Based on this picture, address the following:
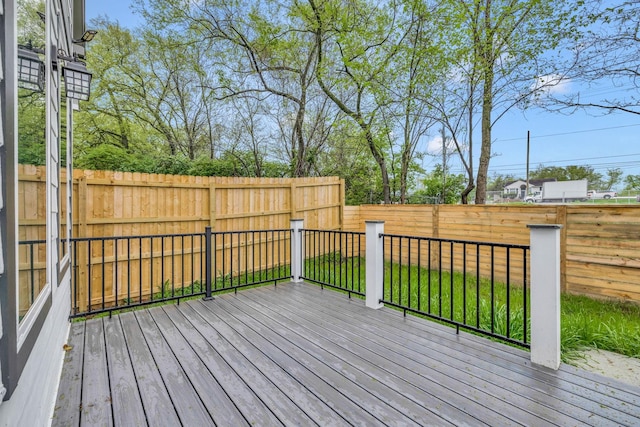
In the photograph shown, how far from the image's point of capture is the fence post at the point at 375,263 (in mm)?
3436

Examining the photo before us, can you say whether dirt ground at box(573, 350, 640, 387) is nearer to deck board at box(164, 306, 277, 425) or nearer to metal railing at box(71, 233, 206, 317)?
deck board at box(164, 306, 277, 425)

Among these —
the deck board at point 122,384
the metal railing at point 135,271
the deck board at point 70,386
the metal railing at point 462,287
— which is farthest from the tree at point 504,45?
the deck board at point 70,386

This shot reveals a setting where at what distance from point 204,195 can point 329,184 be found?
330cm

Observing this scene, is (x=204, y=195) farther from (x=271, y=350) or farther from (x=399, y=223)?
(x=399, y=223)

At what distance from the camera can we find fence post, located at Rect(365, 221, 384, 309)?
344 cm

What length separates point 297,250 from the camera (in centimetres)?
467

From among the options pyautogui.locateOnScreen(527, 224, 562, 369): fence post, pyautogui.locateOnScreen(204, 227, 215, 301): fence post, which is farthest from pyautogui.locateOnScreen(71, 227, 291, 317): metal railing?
pyautogui.locateOnScreen(527, 224, 562, 369): fence post

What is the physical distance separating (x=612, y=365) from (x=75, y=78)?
529cm

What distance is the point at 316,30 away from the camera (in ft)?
26.3

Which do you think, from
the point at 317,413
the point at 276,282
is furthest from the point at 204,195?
the point at 317,413

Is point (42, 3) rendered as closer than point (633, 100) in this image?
Yes

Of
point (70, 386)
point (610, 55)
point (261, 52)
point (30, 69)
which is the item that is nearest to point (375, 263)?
point (70, 386)

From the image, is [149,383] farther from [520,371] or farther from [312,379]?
[520,371]

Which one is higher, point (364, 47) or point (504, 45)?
point (364, 47)
